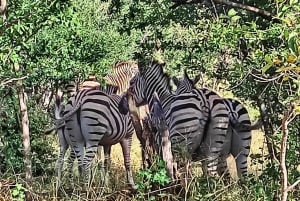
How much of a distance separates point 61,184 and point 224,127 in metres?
2.19

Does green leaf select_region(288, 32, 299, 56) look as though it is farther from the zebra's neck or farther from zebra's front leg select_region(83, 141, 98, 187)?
the zebra's neck

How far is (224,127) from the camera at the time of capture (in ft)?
26.0

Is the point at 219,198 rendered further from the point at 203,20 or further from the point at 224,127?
the point at 203,20

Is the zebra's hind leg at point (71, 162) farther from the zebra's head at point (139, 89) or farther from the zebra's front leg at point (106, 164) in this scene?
the zebra's head at point (139, 89)

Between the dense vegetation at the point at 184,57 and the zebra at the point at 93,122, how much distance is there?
1.96 ft

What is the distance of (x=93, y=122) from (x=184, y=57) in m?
1.48

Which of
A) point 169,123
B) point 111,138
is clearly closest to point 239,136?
point 169,123

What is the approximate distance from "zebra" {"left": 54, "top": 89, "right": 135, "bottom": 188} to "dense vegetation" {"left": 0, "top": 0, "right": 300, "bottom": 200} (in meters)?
0.60

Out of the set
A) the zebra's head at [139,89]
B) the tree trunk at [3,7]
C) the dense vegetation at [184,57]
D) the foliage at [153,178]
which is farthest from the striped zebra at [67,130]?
the tree trunk at [3,7]

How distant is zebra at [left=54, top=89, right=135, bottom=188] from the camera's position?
8.52 m

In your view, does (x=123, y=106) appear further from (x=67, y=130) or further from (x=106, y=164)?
(x=106, y=164)

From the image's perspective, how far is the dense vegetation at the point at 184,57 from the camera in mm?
5125

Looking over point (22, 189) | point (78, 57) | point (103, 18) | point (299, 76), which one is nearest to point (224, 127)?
point (78, 57)

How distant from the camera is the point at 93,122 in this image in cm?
859
